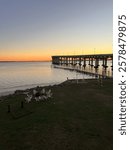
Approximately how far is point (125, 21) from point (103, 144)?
10.7 m

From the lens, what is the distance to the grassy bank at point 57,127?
11852 mm

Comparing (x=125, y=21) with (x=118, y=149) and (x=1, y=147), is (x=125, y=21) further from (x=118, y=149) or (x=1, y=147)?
(x=1, y=147)

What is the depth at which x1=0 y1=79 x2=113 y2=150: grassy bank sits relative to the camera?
11.9 m

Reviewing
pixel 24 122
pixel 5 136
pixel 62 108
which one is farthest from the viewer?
pixel 62 108

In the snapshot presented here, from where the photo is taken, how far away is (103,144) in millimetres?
11672

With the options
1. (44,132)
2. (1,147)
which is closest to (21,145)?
(1,147)

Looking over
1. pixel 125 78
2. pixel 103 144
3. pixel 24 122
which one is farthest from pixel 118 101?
pixel 24 122

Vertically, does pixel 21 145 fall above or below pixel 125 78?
below

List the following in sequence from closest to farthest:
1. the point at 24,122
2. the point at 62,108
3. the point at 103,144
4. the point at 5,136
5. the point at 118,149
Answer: the point at 118,149 < the point at 103,144 < the point at 5,136 < the point at 24,122 < the point at 62,108

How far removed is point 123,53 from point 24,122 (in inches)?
573

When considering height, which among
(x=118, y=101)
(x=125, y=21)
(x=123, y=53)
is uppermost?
(x=125, y=21)

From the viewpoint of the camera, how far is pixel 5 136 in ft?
43.9

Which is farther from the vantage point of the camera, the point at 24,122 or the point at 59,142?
the point at 24,122

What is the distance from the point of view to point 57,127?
14.2 metres
